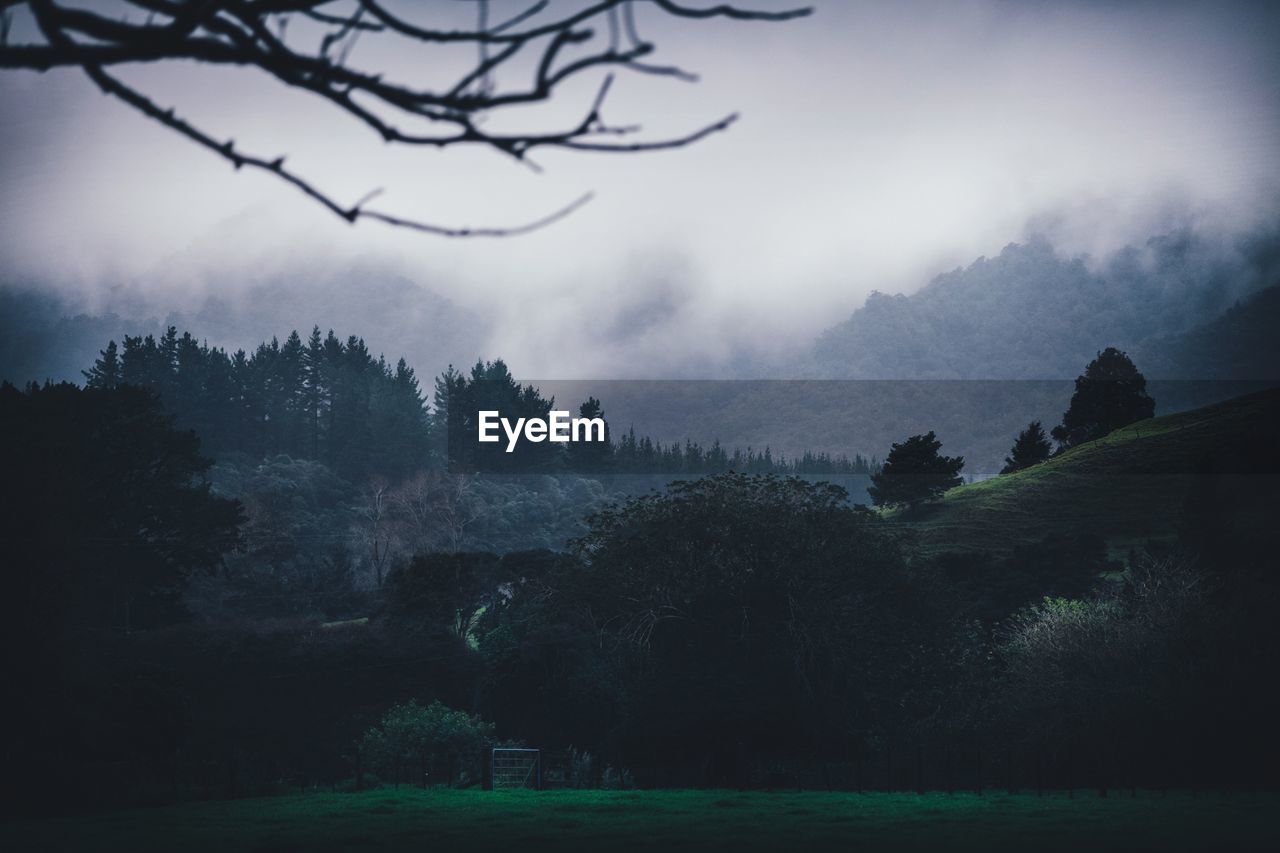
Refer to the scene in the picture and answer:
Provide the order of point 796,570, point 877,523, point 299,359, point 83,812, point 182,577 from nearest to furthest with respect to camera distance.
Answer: point 83,812
point 796,570
point 877,523
point 182,577
point 299,359

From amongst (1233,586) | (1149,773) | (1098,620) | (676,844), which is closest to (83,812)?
(676,844)

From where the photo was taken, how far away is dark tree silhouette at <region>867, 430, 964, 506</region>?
109625 mm

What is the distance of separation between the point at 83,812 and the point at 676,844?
17.6 meters

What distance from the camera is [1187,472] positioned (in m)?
109

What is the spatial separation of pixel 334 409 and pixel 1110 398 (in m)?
89.8

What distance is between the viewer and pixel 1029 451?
433 feet

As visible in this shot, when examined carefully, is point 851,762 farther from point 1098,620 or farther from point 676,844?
point 676,844

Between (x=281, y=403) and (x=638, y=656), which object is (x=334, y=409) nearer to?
(x=281, y=403)

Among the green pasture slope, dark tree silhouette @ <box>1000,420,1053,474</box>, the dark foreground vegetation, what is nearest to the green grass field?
the dark foreground vegetation

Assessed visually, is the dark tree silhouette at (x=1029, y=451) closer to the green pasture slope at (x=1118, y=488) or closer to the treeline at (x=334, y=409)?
the green pasture slope at (x=1118, y=488)

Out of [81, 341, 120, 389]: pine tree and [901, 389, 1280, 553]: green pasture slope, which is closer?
[901, 389, 1280, 553]: green pasture slope

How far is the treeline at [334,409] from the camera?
5330 inches

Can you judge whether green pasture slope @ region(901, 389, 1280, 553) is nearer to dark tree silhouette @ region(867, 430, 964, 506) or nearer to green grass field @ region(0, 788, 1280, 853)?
dark tree silhouette @ region(867, 430, 964, 506)

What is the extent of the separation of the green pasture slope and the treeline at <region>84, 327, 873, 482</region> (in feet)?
166
